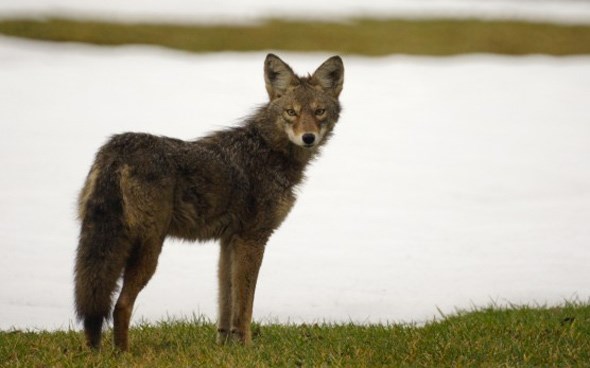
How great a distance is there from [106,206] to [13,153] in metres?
10.6

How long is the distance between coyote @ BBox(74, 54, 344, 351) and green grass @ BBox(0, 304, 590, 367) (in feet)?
1.04

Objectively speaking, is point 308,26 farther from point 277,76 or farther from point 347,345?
point 347,345

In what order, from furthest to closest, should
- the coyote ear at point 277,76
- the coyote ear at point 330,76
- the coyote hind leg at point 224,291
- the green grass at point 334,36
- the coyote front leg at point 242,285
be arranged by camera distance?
the green grass at point 334,36, the coyote ear at point 330,76, the coyote ear at point 277,76, the coyote hind leg at point 224,291, the coyote front leg at point 242,285

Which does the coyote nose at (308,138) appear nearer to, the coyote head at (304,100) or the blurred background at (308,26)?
the coyote head at (304,100)

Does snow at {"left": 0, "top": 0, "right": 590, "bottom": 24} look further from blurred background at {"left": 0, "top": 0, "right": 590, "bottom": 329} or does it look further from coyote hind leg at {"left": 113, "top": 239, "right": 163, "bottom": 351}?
coyote hind leg at {"left": 113, "top": 239, "right": 163, "bottom": 351}

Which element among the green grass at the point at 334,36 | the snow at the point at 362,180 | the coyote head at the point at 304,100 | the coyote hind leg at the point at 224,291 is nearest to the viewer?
the coyote hind leg at the point at 224,291

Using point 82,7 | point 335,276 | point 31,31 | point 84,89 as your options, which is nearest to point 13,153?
point 84,89

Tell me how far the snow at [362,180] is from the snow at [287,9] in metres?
6.40

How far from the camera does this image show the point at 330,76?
8953 millimetres

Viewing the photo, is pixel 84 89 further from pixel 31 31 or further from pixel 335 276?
pixel 335 276

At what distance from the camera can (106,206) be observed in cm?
719

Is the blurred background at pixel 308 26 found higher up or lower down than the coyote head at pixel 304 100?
higher up

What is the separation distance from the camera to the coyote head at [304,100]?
8.48 meters

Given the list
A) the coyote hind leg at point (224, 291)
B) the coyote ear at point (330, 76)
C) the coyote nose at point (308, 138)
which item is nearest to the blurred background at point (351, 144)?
the coyote ear at point (330, 76)
